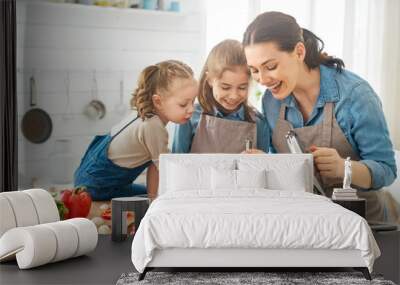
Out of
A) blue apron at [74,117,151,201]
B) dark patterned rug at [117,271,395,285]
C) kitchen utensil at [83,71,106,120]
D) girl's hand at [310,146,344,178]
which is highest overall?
kitchen utensil at [83,71,106,120]

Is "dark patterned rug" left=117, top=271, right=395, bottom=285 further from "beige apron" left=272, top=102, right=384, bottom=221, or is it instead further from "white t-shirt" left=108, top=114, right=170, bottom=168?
"white t-shirt" left=108, top=114, right=170, bottom=168

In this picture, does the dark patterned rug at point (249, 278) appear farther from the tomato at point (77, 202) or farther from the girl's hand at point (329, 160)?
the tomato at point (77, 202)

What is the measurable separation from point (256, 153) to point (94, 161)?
1788mm

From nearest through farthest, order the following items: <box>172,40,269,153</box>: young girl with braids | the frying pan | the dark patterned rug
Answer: the dark patterned rug → <box>172,40,269,153</box>: young girl with braids → the frying pan

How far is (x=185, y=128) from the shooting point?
28.2 feet

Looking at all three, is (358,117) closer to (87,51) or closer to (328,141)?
(328,141)

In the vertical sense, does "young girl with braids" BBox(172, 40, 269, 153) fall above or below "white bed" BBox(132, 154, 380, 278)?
above

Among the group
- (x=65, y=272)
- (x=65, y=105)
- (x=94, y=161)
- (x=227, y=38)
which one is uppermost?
(x=227, y=38)

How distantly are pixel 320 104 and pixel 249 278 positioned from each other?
2.97 metres

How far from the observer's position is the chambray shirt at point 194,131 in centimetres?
857

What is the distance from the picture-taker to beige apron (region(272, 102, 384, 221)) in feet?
27.6

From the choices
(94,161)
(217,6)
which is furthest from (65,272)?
(217,6)

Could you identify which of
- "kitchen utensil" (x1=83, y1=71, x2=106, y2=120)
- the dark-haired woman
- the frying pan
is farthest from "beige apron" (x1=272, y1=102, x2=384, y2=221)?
the frying pan

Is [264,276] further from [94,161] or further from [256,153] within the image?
[94,161]
